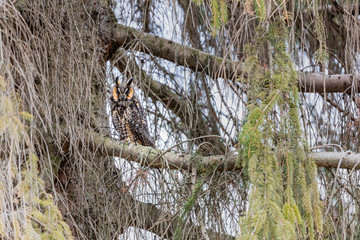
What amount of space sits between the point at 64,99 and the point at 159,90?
48.7 inches

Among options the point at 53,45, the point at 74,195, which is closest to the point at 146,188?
the point at 74,195

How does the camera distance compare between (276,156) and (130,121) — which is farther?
(130,121)

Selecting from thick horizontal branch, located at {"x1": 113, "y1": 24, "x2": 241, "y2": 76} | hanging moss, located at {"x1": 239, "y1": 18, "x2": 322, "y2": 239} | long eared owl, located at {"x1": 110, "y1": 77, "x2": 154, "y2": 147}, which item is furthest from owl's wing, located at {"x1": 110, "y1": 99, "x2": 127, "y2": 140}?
hanging moss, located at {"x1": 239, "y1": 18, "x2": 322, "y2": 239}

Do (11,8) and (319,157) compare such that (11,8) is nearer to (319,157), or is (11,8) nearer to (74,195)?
(74,195)

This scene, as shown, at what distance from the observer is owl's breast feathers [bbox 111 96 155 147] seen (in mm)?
3557

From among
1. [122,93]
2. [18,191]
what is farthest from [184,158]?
[122,93]

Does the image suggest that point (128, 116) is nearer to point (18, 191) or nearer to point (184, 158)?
point (184, 158)

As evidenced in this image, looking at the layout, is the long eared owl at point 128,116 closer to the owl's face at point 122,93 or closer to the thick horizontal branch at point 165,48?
the owl's face at point 122,93

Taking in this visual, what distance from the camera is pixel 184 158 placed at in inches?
93.2

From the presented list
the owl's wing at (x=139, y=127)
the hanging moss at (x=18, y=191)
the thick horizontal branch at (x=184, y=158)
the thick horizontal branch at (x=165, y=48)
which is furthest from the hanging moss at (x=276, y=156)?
the owl's wing at (x=139, y=127)

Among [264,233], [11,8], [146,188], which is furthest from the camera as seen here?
[146,188]

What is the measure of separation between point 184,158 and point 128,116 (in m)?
1.35

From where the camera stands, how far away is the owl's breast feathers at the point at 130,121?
3.56m

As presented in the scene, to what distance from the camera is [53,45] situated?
2094 millimetres
